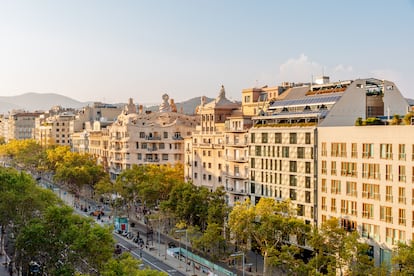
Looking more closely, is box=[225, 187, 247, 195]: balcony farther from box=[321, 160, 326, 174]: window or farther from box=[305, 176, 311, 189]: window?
box=[321, 160, 326, 174]: window

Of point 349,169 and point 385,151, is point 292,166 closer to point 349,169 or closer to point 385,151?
point 349,169

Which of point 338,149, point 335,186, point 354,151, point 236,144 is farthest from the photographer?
point 236,144

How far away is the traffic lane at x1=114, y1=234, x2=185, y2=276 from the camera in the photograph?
238ft

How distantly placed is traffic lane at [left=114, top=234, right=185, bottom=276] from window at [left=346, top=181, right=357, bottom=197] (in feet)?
72.6

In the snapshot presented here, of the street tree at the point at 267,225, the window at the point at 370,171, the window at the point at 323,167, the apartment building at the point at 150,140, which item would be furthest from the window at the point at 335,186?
the apartment building at the point at 150,140

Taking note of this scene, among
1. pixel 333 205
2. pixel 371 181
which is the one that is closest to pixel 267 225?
pixel 333 205

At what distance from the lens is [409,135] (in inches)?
2402

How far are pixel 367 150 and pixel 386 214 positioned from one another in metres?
7.55

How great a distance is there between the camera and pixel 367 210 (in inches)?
2603

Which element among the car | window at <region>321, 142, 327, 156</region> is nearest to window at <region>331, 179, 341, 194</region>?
window at <region>321, 142, 327, 156</region>

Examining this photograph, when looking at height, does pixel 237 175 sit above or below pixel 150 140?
below

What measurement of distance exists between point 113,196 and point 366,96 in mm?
64777

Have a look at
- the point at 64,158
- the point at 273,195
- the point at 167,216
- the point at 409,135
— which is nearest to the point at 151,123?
the point at 64,158

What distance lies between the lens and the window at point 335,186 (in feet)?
231
